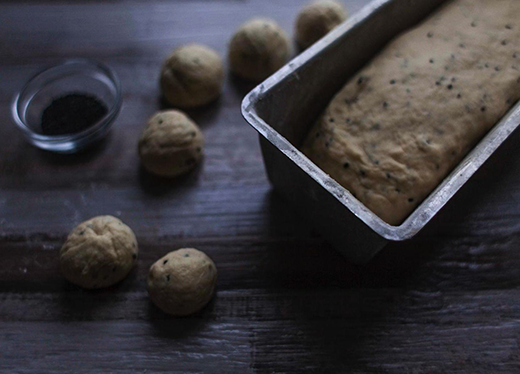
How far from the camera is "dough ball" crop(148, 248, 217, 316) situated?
1.14m

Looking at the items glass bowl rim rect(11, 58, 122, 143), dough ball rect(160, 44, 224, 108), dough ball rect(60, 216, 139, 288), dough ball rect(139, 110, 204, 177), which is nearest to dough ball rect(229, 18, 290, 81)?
dough ball rect(160, 44, 224, 108)

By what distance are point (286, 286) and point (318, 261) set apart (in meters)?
0.11

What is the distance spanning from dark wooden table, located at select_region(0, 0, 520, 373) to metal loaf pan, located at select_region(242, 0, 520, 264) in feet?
0.43

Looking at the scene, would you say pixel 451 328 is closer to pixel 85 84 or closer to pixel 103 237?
pixel 103 237

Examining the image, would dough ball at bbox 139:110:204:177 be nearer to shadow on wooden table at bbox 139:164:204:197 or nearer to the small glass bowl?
shadow on wooden table at bbox 139:164:204:197

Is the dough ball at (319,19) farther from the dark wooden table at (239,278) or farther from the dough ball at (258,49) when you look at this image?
the dark wooden table at (239,278)

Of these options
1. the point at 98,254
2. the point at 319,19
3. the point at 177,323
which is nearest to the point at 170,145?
the point at 98,254

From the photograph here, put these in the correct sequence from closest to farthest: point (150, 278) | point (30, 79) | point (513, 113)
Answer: point (513, 113) → point (150, 278) → point (30, 79)

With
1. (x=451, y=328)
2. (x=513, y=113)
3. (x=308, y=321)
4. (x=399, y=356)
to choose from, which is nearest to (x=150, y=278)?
(x=308, y=321)

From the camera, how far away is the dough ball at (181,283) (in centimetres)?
114

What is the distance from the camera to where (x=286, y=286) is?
122 cm

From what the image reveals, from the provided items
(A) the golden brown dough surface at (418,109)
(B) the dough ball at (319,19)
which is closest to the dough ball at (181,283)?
(A) the golden brown dough surface at (418,109)

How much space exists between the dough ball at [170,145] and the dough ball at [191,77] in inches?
4.0

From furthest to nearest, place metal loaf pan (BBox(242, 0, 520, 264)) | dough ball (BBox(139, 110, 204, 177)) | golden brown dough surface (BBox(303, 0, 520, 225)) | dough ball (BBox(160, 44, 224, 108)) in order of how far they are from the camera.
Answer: dough ball (BBox(160, 44, 224, 108)), dough ball (BBox(139, 110, 204, 177)), golden brown dough surface (BBox(303, 0, 520, 225)), metal loaf pan (BBox(242, 0, 520, 264))
